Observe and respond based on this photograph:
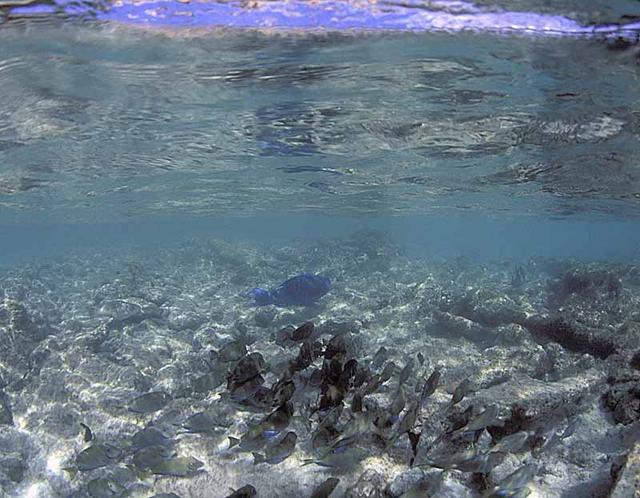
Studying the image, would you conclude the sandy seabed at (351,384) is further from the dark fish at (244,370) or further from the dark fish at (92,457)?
the dark fish at (244,370)

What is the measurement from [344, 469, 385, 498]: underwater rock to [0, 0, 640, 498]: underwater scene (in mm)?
24

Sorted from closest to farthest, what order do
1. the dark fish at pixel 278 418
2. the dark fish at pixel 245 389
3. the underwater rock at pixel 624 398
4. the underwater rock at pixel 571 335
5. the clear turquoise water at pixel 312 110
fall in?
the dark fish at pixel 278 418 → the dark fish at pixel 245 389 → the underwater rock at pixel 624 398 → the clear turquoise water at pixel 312 110 → the underwater rock at pixel 571 335

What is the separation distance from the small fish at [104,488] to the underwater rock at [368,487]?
2.85 metres

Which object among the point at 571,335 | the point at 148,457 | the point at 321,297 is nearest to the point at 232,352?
the point at 148,457

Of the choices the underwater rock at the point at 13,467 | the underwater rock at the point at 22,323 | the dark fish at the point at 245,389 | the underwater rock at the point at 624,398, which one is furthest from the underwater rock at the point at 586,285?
the underwater rock at the point at 22,323

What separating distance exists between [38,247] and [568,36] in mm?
163348

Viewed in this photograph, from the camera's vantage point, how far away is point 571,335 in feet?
36.8

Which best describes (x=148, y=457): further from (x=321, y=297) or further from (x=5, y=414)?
(x=321, y=297)

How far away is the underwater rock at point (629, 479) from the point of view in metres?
4.72

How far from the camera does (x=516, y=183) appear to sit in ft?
73.4

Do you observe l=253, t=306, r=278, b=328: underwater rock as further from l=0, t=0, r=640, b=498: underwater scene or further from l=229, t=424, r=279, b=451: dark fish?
l=229, t=424, r=279, b=451: dark fish

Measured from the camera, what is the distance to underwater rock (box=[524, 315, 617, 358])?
33.9 ft

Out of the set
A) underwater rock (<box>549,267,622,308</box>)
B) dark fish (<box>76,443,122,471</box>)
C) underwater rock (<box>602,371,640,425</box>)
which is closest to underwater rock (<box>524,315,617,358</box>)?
underwater rock (<box>602,371,640,425</box>)

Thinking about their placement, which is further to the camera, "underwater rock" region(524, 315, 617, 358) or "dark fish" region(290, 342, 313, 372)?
"underwater rock" region(524, 315, 617, 358)
